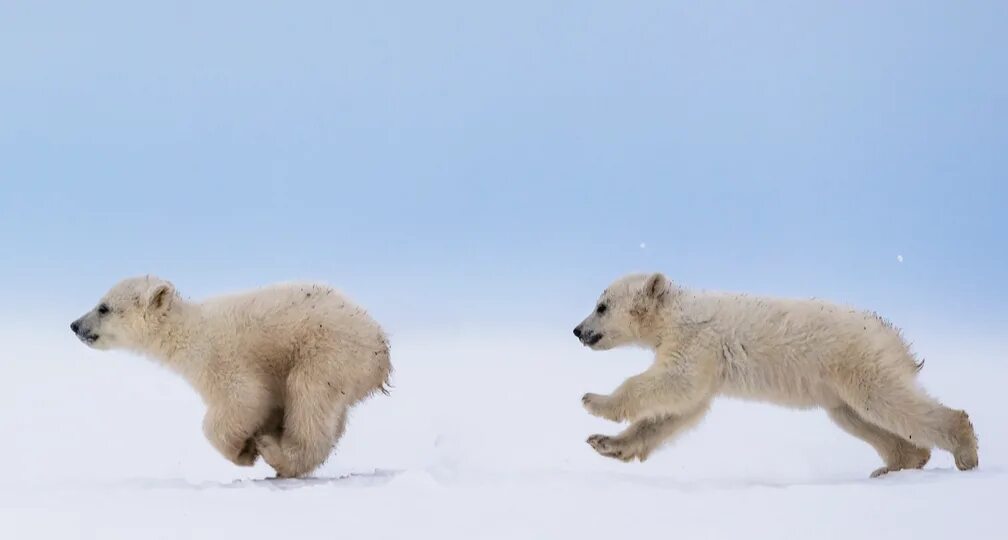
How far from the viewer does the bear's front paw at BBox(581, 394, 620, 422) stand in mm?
10398

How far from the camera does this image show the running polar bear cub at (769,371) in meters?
10.2

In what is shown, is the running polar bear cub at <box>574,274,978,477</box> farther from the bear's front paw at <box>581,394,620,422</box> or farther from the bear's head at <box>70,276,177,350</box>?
the bear's head at <box>70,276,177,350</box>

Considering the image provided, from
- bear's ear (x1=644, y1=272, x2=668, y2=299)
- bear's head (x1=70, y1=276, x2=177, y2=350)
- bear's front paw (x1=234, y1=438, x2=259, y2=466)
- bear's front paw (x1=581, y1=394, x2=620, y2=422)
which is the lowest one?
bear's front paw (x1=234, y1=438, x2=259, y2=466)

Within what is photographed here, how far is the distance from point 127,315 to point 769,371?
5.90 metres

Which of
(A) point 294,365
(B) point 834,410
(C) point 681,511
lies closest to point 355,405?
(A) point 294,365

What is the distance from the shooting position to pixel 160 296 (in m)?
11.1

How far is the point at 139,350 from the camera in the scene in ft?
36.7

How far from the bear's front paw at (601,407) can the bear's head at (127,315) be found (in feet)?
13.0

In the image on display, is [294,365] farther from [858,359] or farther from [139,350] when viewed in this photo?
[858,359]

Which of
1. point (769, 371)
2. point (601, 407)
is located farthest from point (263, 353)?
point (769, 371)

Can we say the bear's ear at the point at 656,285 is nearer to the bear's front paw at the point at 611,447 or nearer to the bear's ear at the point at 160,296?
the bear's front paw at the point at 611,447

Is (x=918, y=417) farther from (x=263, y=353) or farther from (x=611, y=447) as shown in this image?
(x=263, y=353)

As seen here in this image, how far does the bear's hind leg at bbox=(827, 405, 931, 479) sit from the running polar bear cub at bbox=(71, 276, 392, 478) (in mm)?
4242

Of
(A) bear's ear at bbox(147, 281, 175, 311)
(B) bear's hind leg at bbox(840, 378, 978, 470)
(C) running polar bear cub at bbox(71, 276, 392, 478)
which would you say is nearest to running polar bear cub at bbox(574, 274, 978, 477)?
(B) bear's hind leg at bbox(840, 378, 978, 470)
